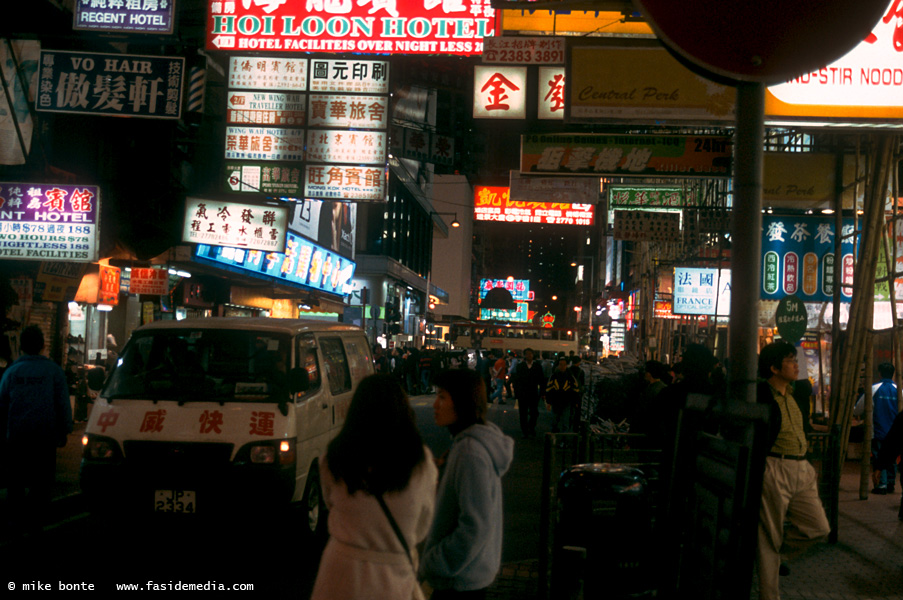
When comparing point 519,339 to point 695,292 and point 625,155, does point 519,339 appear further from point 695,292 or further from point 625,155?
point 625,155

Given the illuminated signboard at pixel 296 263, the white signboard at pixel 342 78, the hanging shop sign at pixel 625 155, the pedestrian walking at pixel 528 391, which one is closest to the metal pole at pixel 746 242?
the hanging shop sign at pixel 625 155

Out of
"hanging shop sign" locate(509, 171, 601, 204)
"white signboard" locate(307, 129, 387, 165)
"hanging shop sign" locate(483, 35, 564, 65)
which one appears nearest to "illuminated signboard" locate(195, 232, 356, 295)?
"white signboard" locate(307, 129, 387, 165)

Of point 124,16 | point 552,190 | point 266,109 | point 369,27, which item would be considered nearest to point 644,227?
point 552,190

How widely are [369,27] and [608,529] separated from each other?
25.9 ft

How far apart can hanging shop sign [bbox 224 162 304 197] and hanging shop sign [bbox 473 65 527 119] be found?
376 cm

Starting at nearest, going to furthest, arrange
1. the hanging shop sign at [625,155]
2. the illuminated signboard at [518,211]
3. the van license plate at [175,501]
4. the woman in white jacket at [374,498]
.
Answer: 1. the woman in white jacket at [374,498]
2. the van license plate at [175,501]
3. the hanging shop sign at [625,155]
4. the illuminated signboard at [518,211]

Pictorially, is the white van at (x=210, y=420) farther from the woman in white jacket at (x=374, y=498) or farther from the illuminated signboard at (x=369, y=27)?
the illuminated signboard at (x=369, y=27)

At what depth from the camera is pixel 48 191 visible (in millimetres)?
10266

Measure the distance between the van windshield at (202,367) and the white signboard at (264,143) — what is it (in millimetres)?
5472

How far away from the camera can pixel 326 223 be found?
29219 millimetres

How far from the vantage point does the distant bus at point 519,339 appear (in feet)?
156

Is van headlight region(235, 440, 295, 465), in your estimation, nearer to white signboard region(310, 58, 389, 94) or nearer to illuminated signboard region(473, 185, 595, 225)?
white signboard region(310, 58, 389, 94)

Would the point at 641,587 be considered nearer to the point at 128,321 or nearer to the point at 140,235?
the point at 140,235

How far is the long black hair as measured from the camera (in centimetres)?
279
